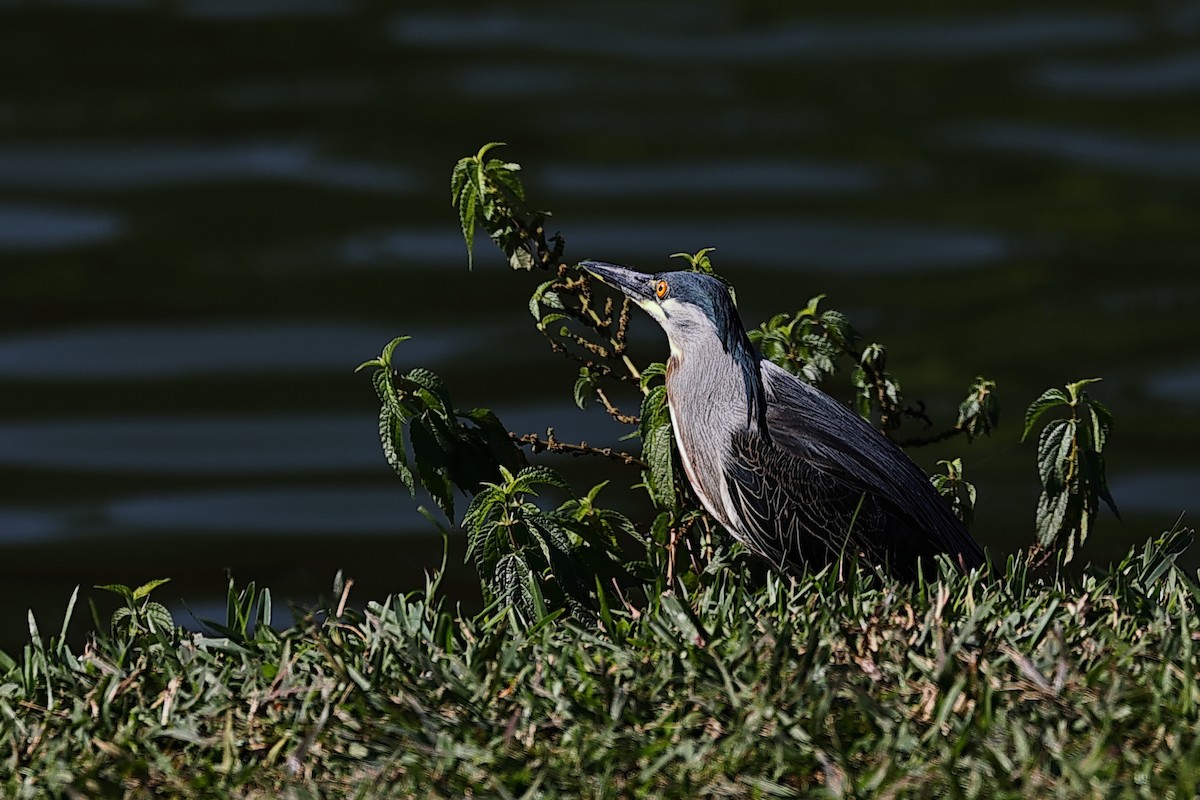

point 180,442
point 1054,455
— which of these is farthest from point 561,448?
point 180,442

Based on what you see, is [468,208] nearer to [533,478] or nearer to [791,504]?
[533,478]

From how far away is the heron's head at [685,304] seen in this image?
4250 millimetres

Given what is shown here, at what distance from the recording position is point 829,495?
4.20 m

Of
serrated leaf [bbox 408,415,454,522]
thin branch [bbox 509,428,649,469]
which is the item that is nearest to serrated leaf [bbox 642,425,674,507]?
thin branch [bbox 509,428,649,469]

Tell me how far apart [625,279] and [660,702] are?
1586mm

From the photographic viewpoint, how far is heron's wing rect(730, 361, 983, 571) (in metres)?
4.17

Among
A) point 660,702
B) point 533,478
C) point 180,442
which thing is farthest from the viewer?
point 180,442

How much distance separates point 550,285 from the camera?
14.9 feet

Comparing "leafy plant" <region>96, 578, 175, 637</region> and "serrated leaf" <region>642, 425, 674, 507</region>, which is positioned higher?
"serrated leaf" <region>642, 425, 674, 507</region>

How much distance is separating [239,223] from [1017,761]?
29.5 feet

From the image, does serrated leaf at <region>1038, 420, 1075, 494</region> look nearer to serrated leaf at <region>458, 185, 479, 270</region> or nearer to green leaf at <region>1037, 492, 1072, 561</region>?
green leaf at <region>1037, 492, 1072, 561</region>

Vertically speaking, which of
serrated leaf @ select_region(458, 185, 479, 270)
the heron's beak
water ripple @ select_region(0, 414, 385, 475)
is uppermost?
serrated leaf @ select_region(458, 185, 479, 270)

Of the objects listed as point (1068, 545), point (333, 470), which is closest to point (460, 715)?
point (1068, 545)

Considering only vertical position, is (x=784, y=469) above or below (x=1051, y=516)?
above
